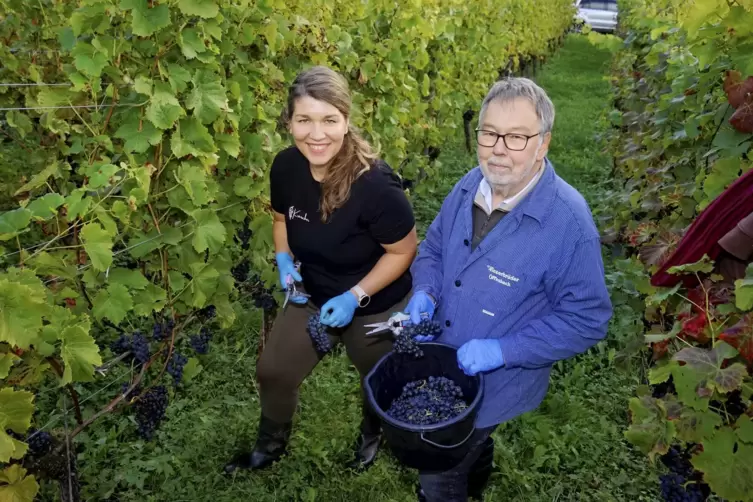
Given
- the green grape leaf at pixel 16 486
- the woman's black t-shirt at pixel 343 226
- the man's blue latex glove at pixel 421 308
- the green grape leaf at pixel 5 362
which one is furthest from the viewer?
the woman's black t-shirt at pixel 343 226

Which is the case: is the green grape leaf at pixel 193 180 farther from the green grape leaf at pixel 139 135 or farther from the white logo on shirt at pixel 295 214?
the white logo on shirt at pixel 295 214

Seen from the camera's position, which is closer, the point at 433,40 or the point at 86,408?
the point at 86,408

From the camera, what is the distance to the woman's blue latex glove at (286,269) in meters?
2.76

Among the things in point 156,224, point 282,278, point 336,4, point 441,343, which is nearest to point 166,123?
point 156,224

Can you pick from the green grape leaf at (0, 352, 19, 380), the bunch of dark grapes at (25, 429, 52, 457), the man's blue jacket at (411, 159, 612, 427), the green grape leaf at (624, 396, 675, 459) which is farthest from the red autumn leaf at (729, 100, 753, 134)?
the bunch of dark grapes at (25, 429, 52, 457)

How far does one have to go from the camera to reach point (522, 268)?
6.72 ft

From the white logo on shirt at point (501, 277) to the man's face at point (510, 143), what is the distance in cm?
28

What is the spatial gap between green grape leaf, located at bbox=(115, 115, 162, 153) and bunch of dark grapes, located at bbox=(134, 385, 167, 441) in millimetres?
1056

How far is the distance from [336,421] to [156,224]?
1598 mm

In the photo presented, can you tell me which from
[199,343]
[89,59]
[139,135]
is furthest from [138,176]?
[199,343]

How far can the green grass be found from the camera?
10.0 feet

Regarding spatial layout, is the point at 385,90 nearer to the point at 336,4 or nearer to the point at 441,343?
the point at 336,4

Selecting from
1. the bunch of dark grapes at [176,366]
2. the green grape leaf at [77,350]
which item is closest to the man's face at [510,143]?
the green grape leaf at [77,350]

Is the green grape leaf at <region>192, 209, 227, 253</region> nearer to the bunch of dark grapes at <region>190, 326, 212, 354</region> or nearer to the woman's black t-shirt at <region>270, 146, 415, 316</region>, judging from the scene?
the woman's black t-shirt at <region>270, 146, 415, 316</region>
